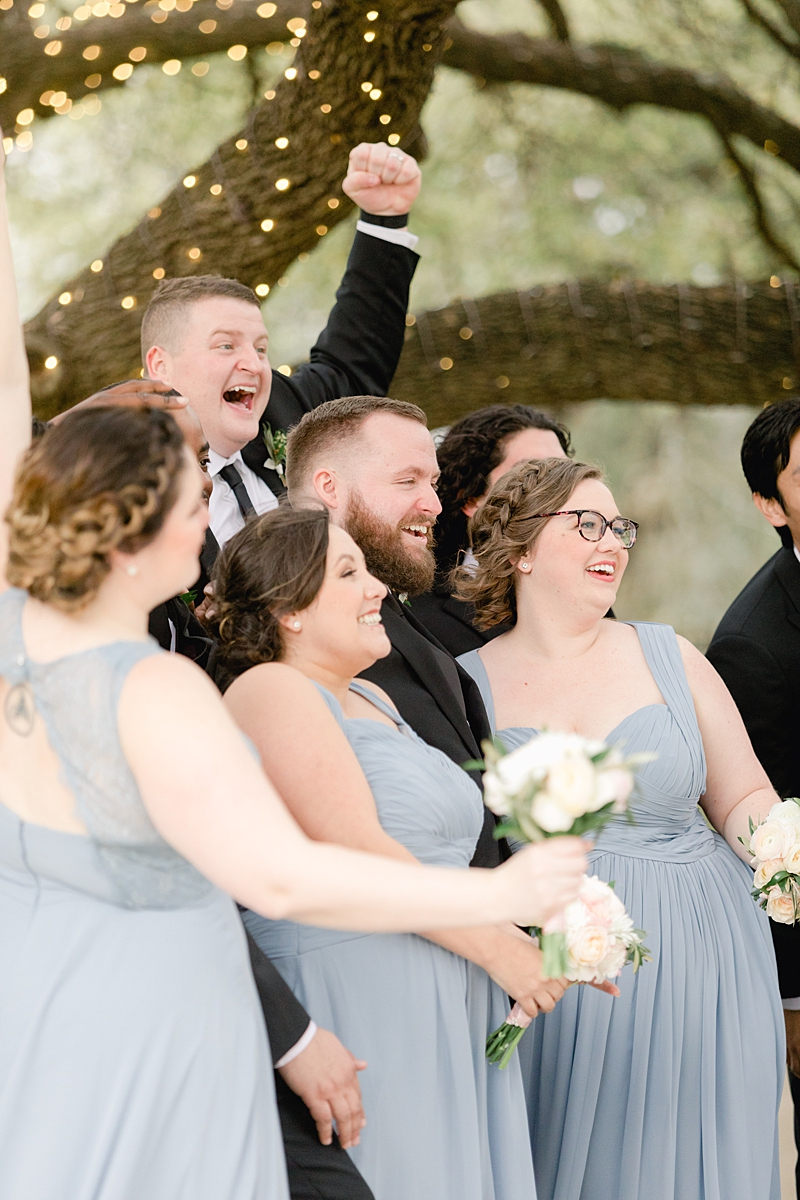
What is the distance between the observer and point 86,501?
1.71m

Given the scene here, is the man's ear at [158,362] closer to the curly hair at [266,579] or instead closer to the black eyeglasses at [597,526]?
the black eyeglasses at [597,526]

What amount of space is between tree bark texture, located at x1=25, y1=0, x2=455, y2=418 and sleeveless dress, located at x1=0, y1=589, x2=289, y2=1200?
3.78 m

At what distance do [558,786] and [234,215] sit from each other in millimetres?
4200

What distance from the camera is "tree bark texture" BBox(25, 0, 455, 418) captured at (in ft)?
17.0

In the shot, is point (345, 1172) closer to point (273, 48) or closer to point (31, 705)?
point (31, 705)

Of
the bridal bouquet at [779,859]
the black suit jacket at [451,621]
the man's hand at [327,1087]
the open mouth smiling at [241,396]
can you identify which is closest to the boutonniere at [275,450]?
the open mouth smiling at [241,396]

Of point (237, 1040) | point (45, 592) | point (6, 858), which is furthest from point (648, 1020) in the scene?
point (45, 592)

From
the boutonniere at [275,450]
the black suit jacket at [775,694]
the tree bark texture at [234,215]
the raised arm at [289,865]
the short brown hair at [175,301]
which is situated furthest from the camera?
the tree bark texture at [234,215]

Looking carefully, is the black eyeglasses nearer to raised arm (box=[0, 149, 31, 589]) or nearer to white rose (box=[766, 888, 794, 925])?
white rose (box=[766, 888, 794, 925])

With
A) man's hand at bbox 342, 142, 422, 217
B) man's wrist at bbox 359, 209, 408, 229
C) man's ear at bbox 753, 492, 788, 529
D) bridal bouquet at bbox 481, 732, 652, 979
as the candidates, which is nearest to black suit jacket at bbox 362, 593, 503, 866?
bridal bouquet at bbox 481, 732, 652, 979

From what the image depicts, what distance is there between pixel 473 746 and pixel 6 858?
1.22 m

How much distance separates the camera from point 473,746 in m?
2.83

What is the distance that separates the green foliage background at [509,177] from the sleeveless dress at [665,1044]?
3.74 metres

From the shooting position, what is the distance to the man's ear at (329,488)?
126 inches
